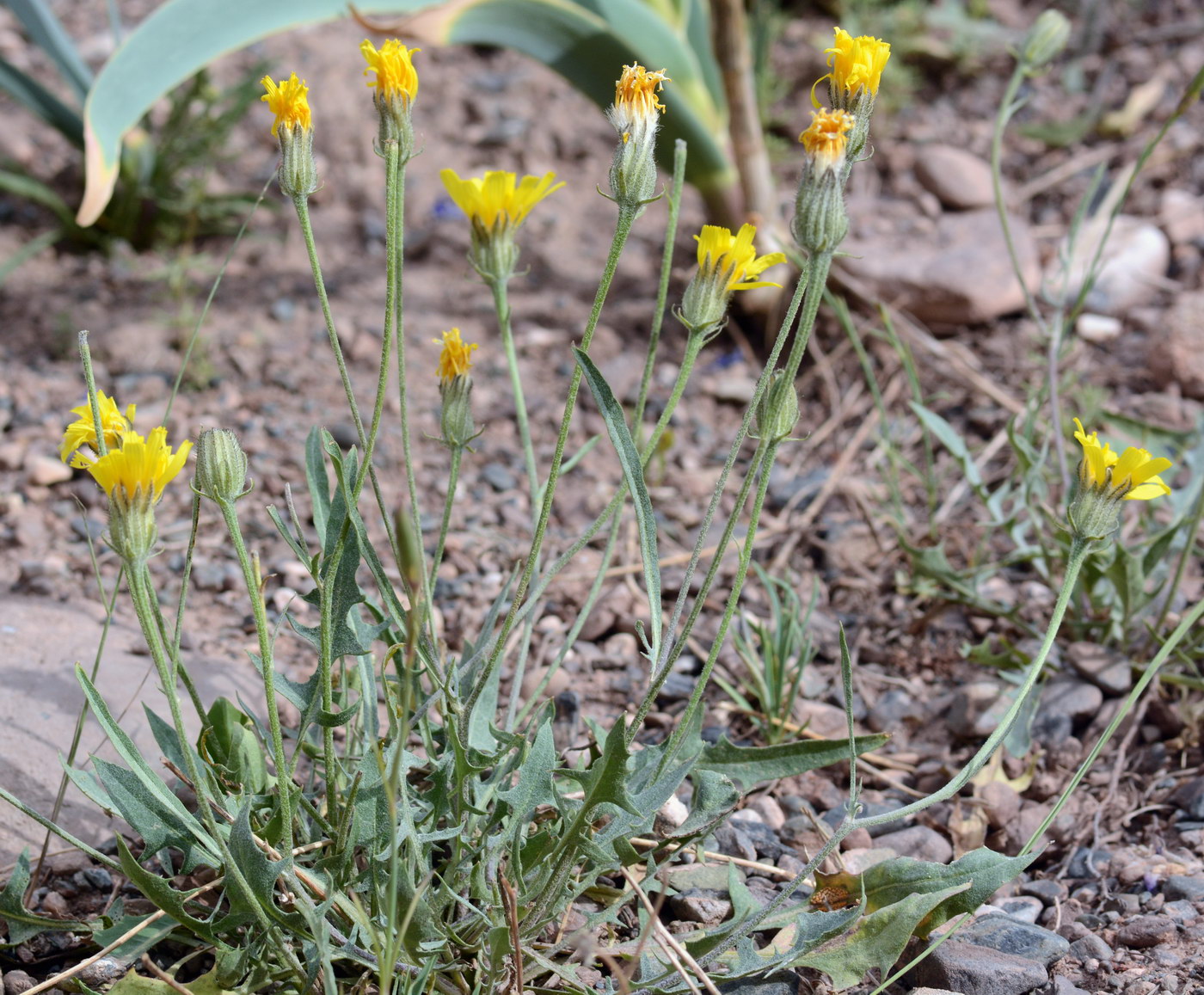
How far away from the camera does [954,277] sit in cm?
292

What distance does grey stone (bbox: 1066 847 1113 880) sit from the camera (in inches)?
64.7

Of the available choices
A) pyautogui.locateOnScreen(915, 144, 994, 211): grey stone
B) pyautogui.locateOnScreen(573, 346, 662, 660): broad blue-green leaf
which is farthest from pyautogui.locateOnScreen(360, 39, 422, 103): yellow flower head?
pyautogui.locateOnScreen(915, 144, 994, 211): grey stone

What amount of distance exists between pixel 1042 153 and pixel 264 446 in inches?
97.4

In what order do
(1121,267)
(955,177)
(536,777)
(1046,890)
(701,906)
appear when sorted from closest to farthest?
(536,777)
(701,906)
(1046,890)
(1121,267)
(955,177)

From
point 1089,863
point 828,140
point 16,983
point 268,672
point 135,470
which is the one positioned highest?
point 828,140

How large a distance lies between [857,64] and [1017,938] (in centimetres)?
108

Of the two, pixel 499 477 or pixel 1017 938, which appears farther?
pixel 499 477

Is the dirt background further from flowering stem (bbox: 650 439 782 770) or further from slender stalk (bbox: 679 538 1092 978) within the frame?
flowering stem (bbox: 650 439 782 770)

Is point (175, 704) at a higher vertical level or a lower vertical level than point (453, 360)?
lower

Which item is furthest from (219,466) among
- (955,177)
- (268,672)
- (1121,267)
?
(955,177)

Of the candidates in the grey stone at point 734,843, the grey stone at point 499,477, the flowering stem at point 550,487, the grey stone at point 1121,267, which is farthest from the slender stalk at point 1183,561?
the grey stone at point 499,477

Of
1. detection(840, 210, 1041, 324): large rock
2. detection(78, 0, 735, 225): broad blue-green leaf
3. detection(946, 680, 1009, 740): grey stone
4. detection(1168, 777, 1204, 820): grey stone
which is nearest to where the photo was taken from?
detection(1168, 777, 1204, 820): grey stone

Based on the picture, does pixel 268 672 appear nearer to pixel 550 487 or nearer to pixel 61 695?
pixel 550 487

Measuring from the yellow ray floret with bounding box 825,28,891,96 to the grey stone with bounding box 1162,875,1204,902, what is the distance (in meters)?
1.13
